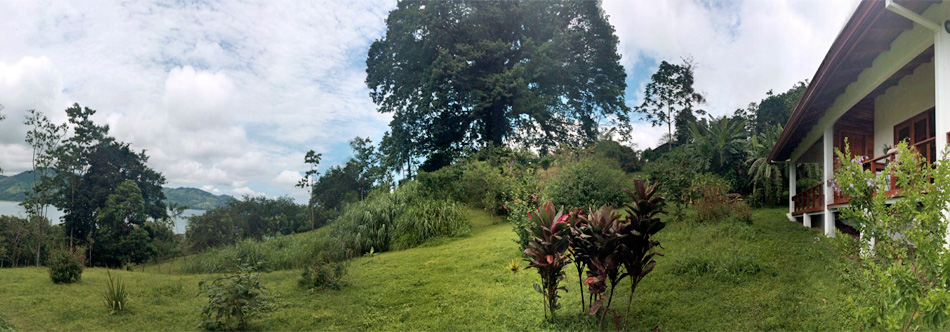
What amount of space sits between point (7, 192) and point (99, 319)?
12.1 m

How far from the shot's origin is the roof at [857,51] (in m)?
4.33

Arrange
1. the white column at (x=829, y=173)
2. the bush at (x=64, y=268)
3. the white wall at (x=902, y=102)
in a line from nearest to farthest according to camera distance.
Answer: the white wall at (x=902, y=102), the bush at (x=64, y=268), the white column at (x=829, y=173)

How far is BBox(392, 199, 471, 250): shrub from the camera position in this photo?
1098cm

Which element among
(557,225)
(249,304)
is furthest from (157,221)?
(557,225)

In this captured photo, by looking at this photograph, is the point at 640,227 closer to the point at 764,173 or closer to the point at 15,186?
the point at 764,173

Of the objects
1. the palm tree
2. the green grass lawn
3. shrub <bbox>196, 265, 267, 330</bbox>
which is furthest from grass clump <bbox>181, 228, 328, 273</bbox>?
the palm tree

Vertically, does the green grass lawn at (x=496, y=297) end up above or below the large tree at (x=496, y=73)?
below

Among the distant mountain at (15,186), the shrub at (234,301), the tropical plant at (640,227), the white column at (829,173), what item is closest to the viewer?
the tropical plant at (640,227)

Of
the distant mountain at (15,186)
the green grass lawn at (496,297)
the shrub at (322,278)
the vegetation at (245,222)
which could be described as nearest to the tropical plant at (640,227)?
the green grass lawn at (496,297)

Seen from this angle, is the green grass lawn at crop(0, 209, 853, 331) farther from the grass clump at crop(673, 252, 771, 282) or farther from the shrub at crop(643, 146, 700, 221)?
the shrub at crop(643, 146, 700, 221)

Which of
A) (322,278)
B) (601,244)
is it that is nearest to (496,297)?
(601,244)

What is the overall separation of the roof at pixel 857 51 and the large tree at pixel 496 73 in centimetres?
1061

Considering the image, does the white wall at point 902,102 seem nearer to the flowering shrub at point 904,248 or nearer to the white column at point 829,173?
the white column at point 829,173

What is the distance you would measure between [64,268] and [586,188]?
9735 mm
